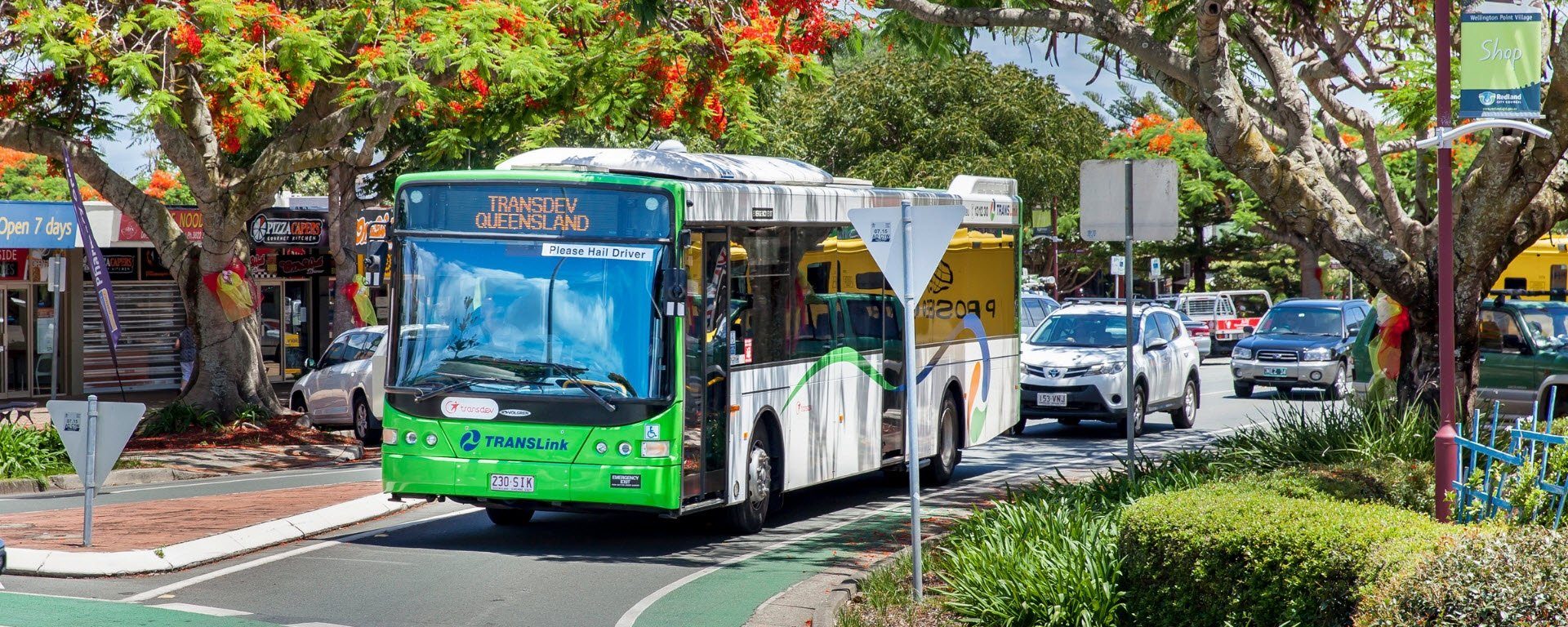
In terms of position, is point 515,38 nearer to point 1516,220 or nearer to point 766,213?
point 766,213

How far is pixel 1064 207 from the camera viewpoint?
45.9m

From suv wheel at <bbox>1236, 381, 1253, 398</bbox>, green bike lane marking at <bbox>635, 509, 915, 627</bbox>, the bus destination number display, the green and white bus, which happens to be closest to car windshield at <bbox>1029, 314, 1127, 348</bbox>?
suv wheel at <bbox>1236, 381, 1253, 398</bbox>

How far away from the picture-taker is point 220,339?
20.7 meters

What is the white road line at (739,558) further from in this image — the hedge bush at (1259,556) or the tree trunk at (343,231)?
the tree trunk at (343,231)

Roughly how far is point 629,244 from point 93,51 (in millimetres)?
9124

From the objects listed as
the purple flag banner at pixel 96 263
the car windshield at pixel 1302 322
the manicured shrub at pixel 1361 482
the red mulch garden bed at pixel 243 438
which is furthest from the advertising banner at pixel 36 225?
the manicured shrub at pixel 1361 482

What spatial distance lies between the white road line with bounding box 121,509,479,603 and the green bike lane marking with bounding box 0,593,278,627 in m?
0.28

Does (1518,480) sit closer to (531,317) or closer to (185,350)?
(531,317)

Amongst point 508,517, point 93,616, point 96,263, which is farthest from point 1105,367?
point 93,616

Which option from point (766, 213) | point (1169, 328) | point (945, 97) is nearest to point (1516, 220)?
point (766, 213)

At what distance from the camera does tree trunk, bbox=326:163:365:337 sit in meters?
30.0

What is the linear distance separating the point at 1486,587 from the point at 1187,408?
1670cm

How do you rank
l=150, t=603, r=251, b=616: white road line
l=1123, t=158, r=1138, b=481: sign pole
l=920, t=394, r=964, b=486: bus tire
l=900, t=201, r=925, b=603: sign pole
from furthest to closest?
l=920, t=394, r=964, b=486: bus tire, l=1123, t=158, r=1138, b=481: sign pole, l=150, t=603, r=251, b=616: white road line, l=900, t=201, r=925, b=603: sign pole

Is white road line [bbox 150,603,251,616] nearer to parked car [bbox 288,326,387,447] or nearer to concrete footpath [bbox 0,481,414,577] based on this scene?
concrete footpath [bbox 0,481,414,577]
